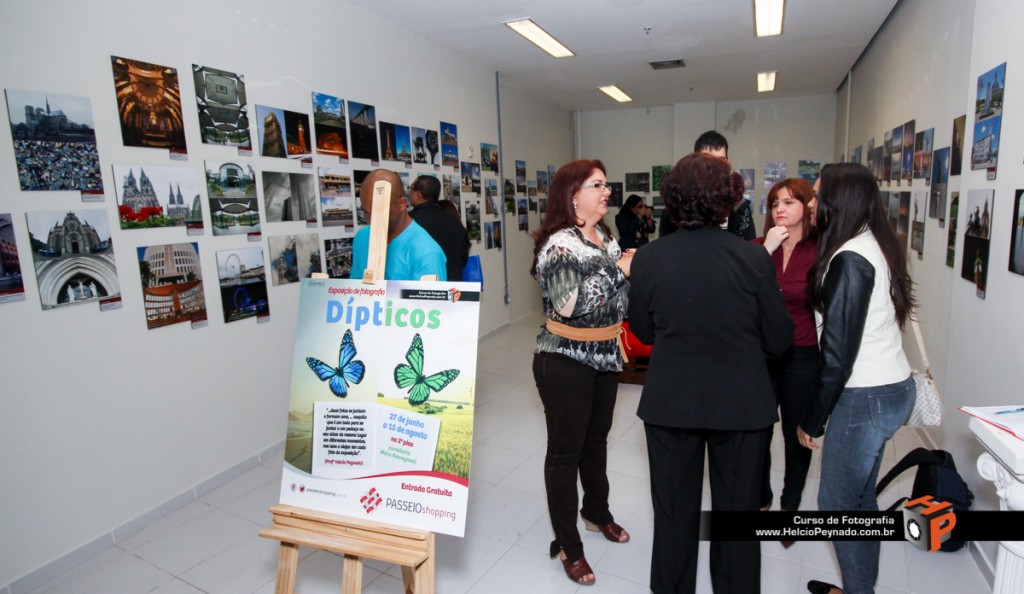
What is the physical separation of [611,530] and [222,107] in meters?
3.10

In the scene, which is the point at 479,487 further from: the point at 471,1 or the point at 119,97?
the point at 471,1

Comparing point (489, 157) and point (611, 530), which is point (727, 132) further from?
point (611, 530)

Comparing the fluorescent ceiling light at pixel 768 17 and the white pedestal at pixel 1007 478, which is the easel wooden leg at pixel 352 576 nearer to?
the white pedestal at pixel 1007 478

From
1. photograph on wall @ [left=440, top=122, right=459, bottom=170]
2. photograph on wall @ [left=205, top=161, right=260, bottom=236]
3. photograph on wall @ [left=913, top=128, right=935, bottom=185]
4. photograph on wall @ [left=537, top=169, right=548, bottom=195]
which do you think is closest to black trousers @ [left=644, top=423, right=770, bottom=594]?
photograph on wall @ [left=205, top=161, right=260, bottom=236]

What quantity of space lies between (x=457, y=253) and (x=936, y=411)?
3.30 metres

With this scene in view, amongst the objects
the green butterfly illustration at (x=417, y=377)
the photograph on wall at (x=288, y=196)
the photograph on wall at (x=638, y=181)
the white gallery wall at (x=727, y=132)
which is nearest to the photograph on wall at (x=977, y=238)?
the green butterfly illustration at (x=417, y=377)

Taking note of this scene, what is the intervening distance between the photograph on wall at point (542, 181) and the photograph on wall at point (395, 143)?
358 centimetres

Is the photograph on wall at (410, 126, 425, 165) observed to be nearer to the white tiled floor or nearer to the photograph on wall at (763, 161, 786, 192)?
the white tiled floor

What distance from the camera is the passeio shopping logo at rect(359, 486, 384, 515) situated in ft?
5.97

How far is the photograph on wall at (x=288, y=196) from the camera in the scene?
3506 millimetres

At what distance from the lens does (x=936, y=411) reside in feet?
6.13

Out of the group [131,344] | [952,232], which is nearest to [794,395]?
[952,232]

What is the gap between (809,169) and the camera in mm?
8906

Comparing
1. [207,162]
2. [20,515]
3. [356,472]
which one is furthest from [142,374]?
[356,472]
